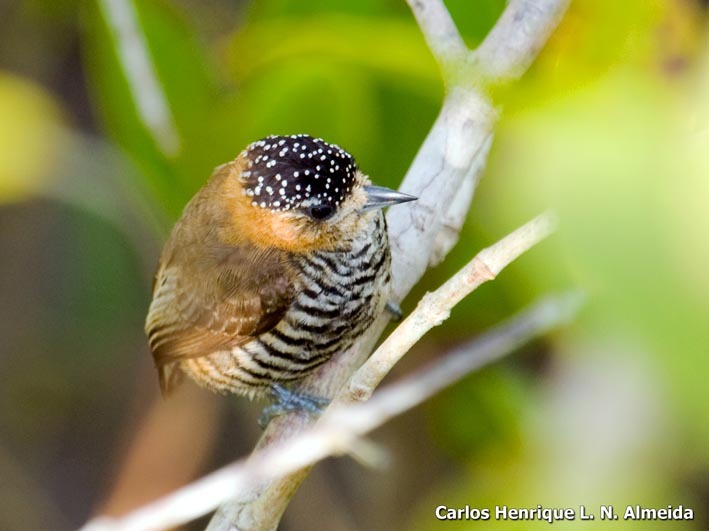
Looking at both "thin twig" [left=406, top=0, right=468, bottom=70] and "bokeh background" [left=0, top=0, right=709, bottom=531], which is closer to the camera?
"bokeh background" [left=0, top=0, right=709, bottom=531]

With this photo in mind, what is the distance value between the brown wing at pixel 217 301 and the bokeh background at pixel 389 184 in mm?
489

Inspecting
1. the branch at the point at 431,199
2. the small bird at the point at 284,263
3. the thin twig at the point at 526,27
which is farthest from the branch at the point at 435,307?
the small bird at the point at 284,263

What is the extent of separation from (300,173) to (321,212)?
0.12 meters

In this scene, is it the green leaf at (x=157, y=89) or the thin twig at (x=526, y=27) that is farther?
the green leaf at (x=157, y=89)

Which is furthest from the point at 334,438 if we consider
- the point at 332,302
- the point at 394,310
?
the point at 394,310

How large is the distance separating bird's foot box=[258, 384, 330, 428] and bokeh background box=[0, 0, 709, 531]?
0.42 metres

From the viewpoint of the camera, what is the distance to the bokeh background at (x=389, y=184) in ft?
2.24

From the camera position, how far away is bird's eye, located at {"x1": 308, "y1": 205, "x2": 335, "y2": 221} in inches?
101

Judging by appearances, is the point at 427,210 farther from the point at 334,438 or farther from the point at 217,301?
the point at 334,438

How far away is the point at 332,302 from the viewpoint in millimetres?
2609

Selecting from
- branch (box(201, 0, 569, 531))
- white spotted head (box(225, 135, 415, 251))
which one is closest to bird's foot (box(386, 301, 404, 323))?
branch (box(201, 0, 569, 531))

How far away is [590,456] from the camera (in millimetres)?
890

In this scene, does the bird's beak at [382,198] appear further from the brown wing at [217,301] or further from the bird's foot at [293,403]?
the bird's foot at [293,403]

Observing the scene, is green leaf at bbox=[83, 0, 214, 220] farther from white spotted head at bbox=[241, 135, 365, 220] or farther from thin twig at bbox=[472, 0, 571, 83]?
thin twig at bbox=[472, 0, 571, 83]
